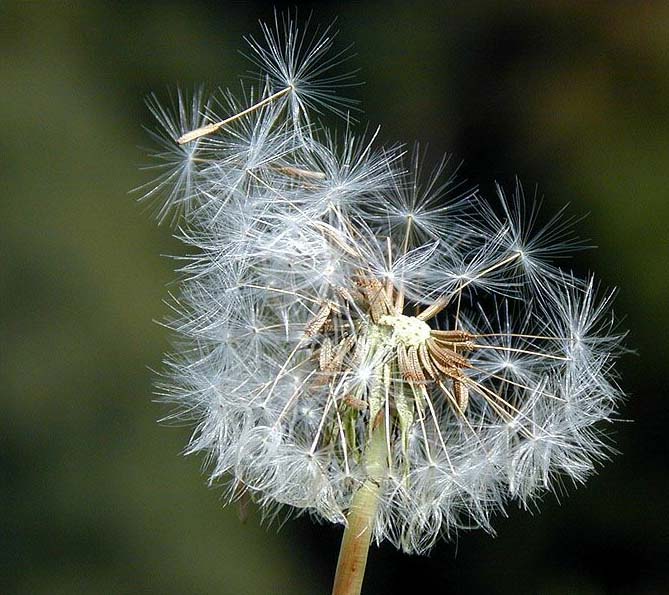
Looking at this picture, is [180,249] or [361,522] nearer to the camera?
[361,522]

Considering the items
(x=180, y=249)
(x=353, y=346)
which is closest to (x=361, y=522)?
(x=353, y=346)

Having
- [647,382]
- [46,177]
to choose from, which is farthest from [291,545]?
[46,177]

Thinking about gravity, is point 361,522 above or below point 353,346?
below

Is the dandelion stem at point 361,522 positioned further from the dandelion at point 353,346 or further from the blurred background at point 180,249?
the blurred background at point 180,249

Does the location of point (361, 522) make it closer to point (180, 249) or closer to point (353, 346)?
point (353, 346)

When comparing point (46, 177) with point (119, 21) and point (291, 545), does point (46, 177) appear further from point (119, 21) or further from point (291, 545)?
point (291, 545)

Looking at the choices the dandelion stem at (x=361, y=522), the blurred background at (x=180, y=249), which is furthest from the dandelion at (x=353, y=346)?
the blurred background at (x=180, y=249)
